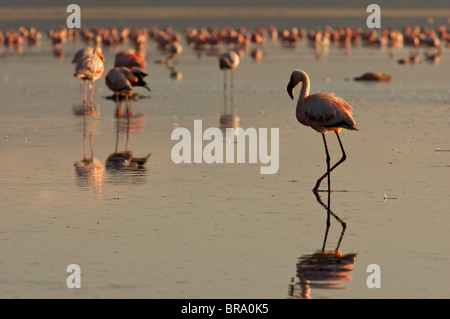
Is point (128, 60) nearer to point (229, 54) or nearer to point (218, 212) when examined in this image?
point (229, 54)

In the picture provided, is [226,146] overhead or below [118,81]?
below

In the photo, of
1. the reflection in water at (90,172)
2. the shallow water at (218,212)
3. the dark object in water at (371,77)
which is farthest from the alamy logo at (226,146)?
the dark object in water at (371,77)

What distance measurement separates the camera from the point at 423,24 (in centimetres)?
12838

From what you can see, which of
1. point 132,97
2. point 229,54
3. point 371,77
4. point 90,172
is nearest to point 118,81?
point 132,97

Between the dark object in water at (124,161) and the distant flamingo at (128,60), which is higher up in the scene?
the distant flamingo at (128,60)

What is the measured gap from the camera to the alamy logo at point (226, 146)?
17516 millimetres

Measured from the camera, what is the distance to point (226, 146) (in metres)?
19.3

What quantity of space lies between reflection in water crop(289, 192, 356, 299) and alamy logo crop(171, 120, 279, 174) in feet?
18.3

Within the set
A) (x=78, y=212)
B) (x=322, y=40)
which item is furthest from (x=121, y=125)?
(x=322, y=40)

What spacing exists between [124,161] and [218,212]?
4.77 metres

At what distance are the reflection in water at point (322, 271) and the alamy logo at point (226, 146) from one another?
558cm

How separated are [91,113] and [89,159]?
8.31 metres

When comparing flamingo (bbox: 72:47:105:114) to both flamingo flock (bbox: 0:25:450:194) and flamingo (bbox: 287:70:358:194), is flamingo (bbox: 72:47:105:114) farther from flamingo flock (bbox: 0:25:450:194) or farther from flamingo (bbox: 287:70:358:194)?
flamingo (bbox: 287:70:358:194)

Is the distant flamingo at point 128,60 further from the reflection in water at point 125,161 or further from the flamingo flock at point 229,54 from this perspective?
the reflection in water at point 125,161
